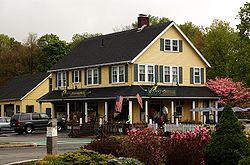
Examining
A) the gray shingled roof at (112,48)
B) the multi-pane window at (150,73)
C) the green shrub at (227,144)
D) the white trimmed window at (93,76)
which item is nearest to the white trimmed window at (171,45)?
the gray shingled roof at (112,48)

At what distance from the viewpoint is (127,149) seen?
15.1 metres

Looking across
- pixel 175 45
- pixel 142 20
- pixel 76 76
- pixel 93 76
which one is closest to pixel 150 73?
pixel 175 45

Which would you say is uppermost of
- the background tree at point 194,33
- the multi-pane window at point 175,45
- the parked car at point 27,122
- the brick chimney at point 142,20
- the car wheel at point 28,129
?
the background tree at point 194,33

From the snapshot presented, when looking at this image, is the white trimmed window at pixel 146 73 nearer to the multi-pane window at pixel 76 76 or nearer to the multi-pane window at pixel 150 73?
the multi-pane window at pixel 150 73

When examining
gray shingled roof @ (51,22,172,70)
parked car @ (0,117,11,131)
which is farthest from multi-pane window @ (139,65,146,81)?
parked car @ (0,117,11,131)

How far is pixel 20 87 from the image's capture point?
6925cm

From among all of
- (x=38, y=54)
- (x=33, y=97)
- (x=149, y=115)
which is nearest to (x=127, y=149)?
(x=149, y=115)

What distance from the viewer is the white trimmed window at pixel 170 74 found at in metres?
48.0

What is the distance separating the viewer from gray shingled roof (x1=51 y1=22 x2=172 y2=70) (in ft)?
156

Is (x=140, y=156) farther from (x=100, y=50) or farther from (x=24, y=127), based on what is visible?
(x=100, y=50)

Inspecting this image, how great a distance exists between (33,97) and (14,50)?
96.8 ft

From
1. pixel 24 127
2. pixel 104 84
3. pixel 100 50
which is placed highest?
pixel 100 50

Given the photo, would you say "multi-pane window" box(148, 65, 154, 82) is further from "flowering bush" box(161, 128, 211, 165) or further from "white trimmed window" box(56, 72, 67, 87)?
"flowering bush" box(161, 128, 211, 165)

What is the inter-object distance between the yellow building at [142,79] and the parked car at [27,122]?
3845 millimetres
